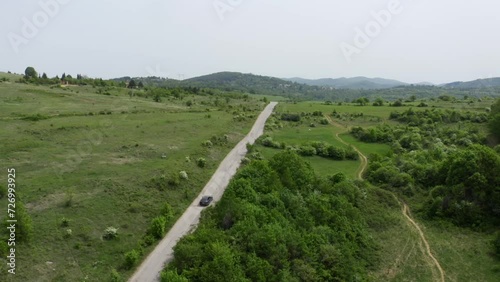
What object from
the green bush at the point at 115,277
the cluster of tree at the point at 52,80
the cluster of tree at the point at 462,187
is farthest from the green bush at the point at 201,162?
the cluster of tree at the point at 52,80

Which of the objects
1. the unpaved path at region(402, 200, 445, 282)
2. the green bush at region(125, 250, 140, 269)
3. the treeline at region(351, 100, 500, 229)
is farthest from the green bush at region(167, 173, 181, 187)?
the treeline at region(351, 100, 500, 229)

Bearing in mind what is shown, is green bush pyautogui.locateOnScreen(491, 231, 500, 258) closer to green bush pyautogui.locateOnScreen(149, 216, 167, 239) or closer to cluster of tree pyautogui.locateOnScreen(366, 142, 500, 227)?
cluster of tree pyautogui.locateOnScreen(366, 142, 500, 227)

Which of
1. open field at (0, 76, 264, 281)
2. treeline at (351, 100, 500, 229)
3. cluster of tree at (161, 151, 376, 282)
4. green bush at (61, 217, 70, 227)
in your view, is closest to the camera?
cluster of tree at (161, 151, 376, 282)

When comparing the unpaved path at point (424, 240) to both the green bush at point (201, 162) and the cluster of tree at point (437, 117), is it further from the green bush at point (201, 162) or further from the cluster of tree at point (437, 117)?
the cluster of tree at point (437, 117)

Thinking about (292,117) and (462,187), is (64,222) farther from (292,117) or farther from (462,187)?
(292,117)

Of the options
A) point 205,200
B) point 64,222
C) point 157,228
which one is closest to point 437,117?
point 205,200

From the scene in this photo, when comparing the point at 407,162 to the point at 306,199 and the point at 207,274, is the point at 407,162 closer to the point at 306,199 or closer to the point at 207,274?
the point at 306,199
